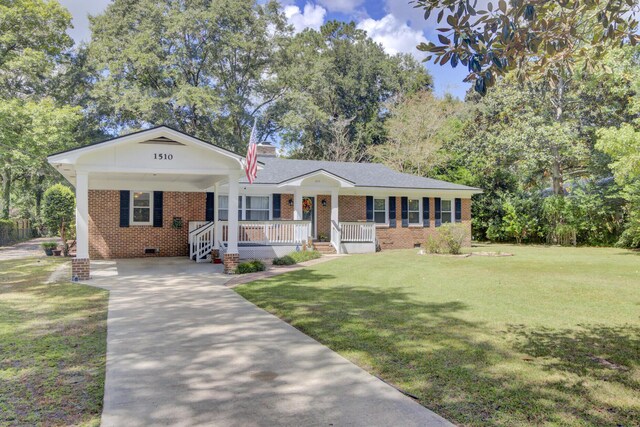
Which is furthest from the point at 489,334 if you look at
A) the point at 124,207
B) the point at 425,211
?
the point at 425,211

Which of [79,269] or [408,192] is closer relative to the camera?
[79,269]

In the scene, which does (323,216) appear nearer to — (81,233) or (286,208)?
(286,208)

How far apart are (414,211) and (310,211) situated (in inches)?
219

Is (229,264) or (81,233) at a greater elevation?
(81,233)

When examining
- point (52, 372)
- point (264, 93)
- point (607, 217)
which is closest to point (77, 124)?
point (264, 93)

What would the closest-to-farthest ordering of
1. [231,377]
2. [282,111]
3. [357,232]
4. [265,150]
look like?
[231,377]
[357,232]
[265,150]
[282,111]

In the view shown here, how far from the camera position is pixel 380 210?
21.6 m

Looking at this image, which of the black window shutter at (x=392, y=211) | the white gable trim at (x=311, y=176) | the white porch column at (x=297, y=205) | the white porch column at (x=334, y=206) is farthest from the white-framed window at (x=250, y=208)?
the black window shutter at (x=392, y=211)

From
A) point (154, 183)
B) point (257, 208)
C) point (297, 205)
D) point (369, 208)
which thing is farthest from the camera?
point (369, 208)

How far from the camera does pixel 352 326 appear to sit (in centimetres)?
654

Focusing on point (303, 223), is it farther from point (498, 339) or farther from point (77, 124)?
point (77, 124)

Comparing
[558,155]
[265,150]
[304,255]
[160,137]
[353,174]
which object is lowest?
[304,255]

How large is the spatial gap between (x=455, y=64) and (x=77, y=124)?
29062mm

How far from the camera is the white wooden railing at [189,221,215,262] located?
53.3 feet
